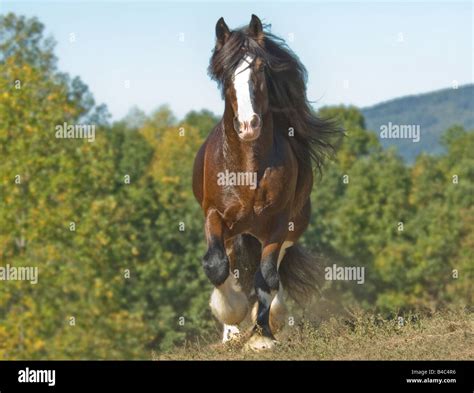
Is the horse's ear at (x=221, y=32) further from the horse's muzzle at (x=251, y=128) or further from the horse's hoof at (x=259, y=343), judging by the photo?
the horse's hoof at (x=259, y=343)

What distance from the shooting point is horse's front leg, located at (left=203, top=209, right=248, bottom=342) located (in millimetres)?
12672

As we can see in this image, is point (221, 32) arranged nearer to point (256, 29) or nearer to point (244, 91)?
point (256, 29)

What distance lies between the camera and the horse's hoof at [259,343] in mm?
12305

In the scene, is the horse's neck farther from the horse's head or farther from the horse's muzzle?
the horse's muzzle

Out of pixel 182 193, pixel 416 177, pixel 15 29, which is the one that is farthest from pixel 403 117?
pixel 15 29

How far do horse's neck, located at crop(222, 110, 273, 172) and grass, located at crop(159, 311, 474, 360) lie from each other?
6.02 ft

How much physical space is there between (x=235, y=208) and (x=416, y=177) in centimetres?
6127

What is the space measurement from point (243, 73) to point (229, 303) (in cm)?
265

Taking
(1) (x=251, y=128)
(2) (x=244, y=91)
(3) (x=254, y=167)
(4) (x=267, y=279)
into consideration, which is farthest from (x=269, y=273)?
(2) (x=244, y=91)

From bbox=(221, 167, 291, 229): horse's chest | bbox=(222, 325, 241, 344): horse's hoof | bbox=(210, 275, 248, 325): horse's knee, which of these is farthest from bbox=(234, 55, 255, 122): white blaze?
bbox=(222, 325, 241, 344): horse's hoof

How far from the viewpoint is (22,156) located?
49.7m

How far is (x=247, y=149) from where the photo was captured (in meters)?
12.6

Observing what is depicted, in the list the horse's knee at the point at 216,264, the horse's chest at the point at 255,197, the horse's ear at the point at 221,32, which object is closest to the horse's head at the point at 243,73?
the horse's ear at the point at 221,32
